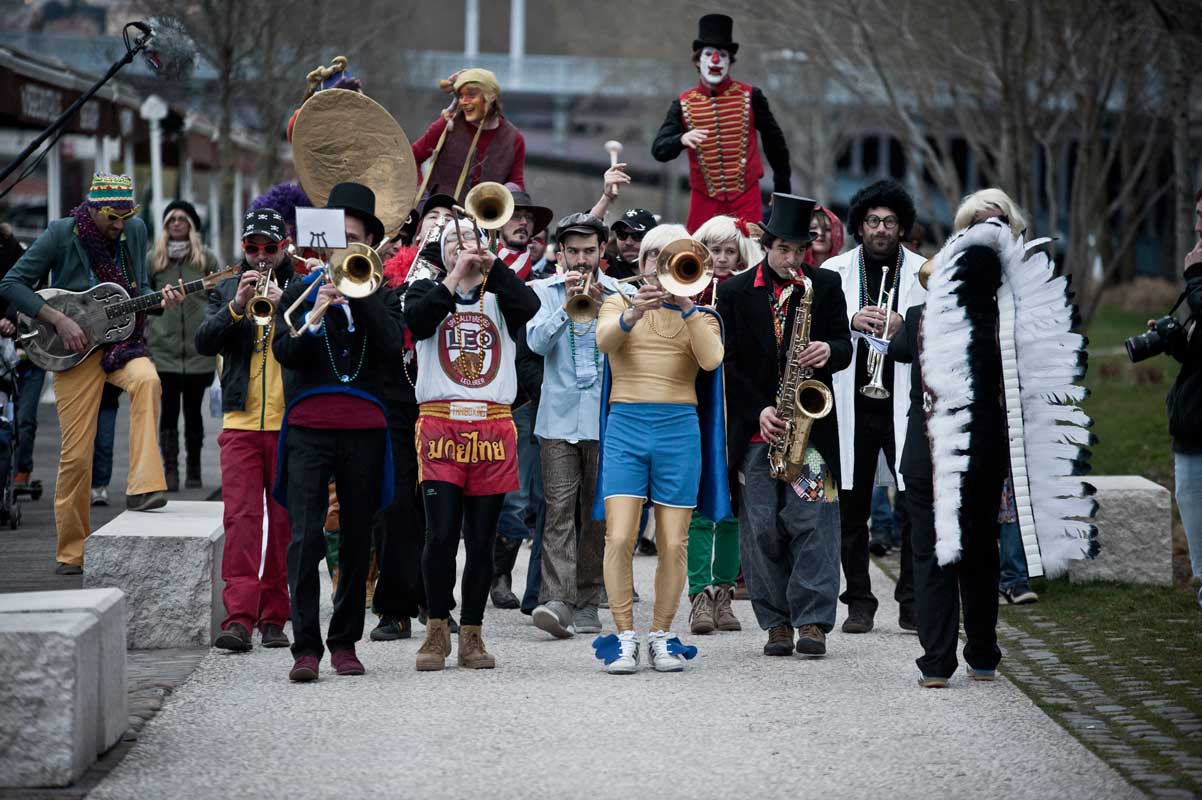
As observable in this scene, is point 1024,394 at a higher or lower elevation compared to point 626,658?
higher

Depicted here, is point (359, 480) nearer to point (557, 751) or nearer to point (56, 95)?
point (557, 751)

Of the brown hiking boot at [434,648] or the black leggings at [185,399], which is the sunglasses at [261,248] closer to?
the brown hiking boot at [434,648]

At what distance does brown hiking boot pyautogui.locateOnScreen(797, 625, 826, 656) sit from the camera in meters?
8.77

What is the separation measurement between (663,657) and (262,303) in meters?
2.40

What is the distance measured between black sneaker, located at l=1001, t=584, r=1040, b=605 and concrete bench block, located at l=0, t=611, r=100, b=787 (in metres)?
5.90

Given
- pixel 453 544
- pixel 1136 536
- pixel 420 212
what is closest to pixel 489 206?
pixel 453 544

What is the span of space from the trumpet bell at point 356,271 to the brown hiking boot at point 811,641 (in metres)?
2.61

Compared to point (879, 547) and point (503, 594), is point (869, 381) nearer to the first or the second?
point (503, 594)

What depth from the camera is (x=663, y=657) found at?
8.41m

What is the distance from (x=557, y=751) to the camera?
6.74 m

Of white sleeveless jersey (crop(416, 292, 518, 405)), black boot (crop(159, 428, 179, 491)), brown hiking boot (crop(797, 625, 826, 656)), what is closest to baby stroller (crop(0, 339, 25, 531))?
black boot (crop(159, 428, 179, 491))

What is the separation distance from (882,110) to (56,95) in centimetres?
1566

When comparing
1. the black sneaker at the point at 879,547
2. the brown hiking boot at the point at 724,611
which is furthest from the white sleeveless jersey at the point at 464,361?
the black sneaker at the point at 879,547

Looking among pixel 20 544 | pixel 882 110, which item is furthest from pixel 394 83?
pixel 20 544
